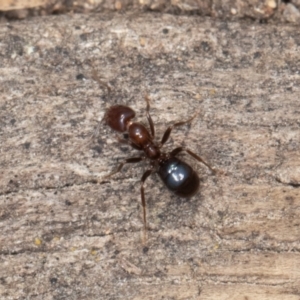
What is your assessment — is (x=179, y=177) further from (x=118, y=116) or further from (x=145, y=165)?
(x=118, y=116)

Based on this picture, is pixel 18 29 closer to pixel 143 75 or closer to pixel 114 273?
pixel 143 75

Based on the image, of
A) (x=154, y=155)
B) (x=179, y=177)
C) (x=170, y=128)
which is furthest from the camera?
(x=154, y=155)

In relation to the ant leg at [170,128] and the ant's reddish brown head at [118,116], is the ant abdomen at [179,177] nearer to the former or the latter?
the ant leg at [170,128]

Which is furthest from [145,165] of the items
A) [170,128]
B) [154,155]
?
[170,128]

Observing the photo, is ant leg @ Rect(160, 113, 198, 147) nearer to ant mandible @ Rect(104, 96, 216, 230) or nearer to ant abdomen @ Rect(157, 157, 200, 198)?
ant mandible @ Rect(104, 96, 216, 230)

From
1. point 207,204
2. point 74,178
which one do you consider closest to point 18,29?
point 74,178

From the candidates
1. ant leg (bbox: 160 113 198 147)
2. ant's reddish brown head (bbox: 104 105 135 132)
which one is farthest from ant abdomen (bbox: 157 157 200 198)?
ant's reddish brown head (bbox: 104 105 135 132)
